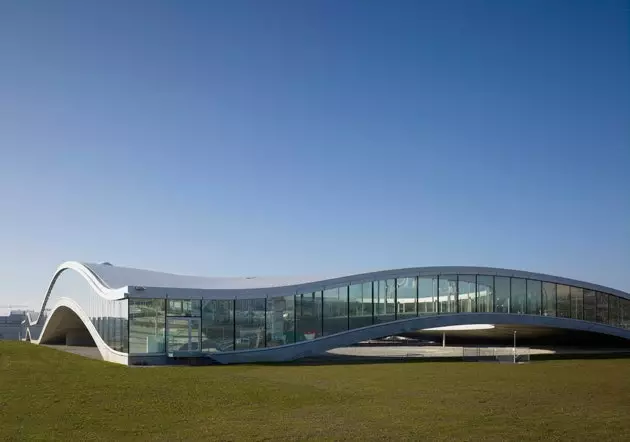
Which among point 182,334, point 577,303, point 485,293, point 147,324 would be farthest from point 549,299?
point 147,324

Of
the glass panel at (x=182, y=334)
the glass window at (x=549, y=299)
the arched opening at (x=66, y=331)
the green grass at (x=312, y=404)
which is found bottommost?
the arched opening at (x=66, y=331)

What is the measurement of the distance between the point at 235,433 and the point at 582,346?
40113mm

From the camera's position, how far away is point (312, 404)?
1719 centimetres

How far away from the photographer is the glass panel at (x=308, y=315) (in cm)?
3381

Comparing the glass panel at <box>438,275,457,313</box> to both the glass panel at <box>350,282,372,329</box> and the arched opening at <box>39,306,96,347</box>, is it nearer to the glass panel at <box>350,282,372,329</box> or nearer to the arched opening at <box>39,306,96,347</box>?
the glass panel at <box>350,282,372,329</box>

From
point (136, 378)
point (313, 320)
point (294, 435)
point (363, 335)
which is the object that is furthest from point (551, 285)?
point (294, 435)

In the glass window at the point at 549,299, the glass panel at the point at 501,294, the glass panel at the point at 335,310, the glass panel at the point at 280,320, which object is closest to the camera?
the glass panel at the point at 280,320

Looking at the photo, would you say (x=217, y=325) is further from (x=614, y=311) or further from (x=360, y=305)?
(x=614, y=311)

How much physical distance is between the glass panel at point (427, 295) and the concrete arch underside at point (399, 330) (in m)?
0.43

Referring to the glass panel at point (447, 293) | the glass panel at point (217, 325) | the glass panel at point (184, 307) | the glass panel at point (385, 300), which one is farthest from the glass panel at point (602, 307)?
the glass panel at point (184, 307)

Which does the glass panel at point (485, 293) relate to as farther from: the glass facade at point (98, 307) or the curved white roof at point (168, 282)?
the glass facade at point (98, 307)

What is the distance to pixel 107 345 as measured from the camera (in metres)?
34.5

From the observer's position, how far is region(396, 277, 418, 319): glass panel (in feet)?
123

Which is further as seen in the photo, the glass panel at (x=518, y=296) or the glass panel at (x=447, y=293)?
the glass panel at (x=518, y=296)
